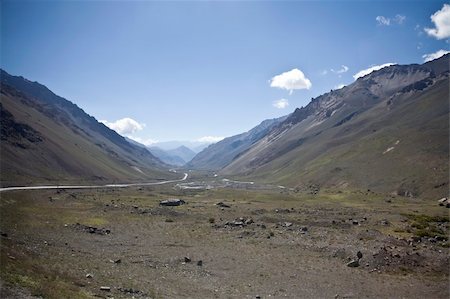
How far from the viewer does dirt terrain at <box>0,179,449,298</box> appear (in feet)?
94.6

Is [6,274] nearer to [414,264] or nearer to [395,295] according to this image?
[395,295]

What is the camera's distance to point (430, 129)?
165 m

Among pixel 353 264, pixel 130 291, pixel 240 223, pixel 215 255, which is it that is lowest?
pixel 240 223


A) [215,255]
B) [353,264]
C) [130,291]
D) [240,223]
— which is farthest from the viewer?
[240,223]

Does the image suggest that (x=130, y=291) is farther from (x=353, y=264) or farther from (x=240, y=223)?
(x=240, y=223)

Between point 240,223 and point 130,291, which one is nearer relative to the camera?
point 130,291

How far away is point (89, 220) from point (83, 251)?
23.4m

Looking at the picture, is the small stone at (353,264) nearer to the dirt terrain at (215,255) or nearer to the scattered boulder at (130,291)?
the dirt terrain at (215,255)

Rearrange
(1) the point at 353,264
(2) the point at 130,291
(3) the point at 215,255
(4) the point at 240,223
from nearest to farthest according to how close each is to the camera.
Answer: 1. (2) the point at 130,291
2. (1) the point at 353,264
3. (3) the point at 215,255
4. (4) the point at 240,223

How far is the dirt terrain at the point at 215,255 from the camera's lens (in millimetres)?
28844

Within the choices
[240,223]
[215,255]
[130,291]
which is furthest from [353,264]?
[240,223]

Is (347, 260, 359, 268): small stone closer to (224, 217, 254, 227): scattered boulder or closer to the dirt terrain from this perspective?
the dirt terrain

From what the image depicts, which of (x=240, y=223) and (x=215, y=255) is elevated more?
(x=215, y=255)

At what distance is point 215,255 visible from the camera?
43406 millimetres
